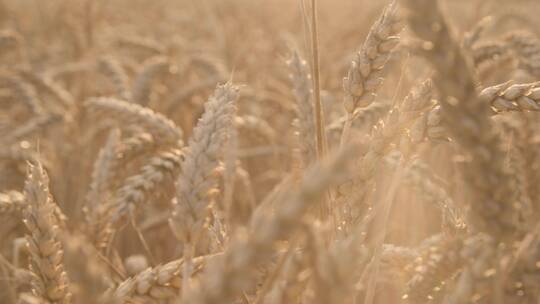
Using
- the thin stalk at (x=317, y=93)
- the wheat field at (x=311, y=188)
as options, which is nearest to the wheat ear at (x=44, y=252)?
the wheat field at (x=311, y=188)

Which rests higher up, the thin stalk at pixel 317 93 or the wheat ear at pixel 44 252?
the thin stalk at pixel 317 93

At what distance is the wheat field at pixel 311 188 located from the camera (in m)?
0.57

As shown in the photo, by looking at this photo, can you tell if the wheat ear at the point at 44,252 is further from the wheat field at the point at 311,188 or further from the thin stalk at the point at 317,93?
the thin stalk at the point at 317,93

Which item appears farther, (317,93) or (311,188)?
(317,93)

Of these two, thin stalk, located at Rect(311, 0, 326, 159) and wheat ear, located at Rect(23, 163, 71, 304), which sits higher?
thin stalk, located at Rect(311, 0, 326, 159)

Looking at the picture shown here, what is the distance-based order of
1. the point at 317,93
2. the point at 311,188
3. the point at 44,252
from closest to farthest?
1. the point at 311,188
2. the point at 44,252
3. the point at 317,93

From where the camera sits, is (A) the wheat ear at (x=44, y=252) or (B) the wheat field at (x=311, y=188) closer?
(B) the wheat field at (x=311, y=188)

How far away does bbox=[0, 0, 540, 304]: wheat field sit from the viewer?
57cm

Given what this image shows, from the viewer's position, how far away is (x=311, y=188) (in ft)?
1.67

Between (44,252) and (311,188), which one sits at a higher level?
(311,188)

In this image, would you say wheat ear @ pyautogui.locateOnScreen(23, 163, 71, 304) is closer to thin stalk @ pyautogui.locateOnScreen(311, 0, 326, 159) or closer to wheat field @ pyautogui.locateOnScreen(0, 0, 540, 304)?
wheat field @ pyautogui.locateOnScreen(0, 0, 540, 304)

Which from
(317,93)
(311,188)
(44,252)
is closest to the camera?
(311,188)

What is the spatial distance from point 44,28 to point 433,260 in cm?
538

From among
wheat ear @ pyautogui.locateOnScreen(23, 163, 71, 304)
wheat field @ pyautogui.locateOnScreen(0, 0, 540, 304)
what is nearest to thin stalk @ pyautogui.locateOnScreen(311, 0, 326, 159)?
wheat field @ pyautogui.locateOnScreen(0, 0, 540, 304)
